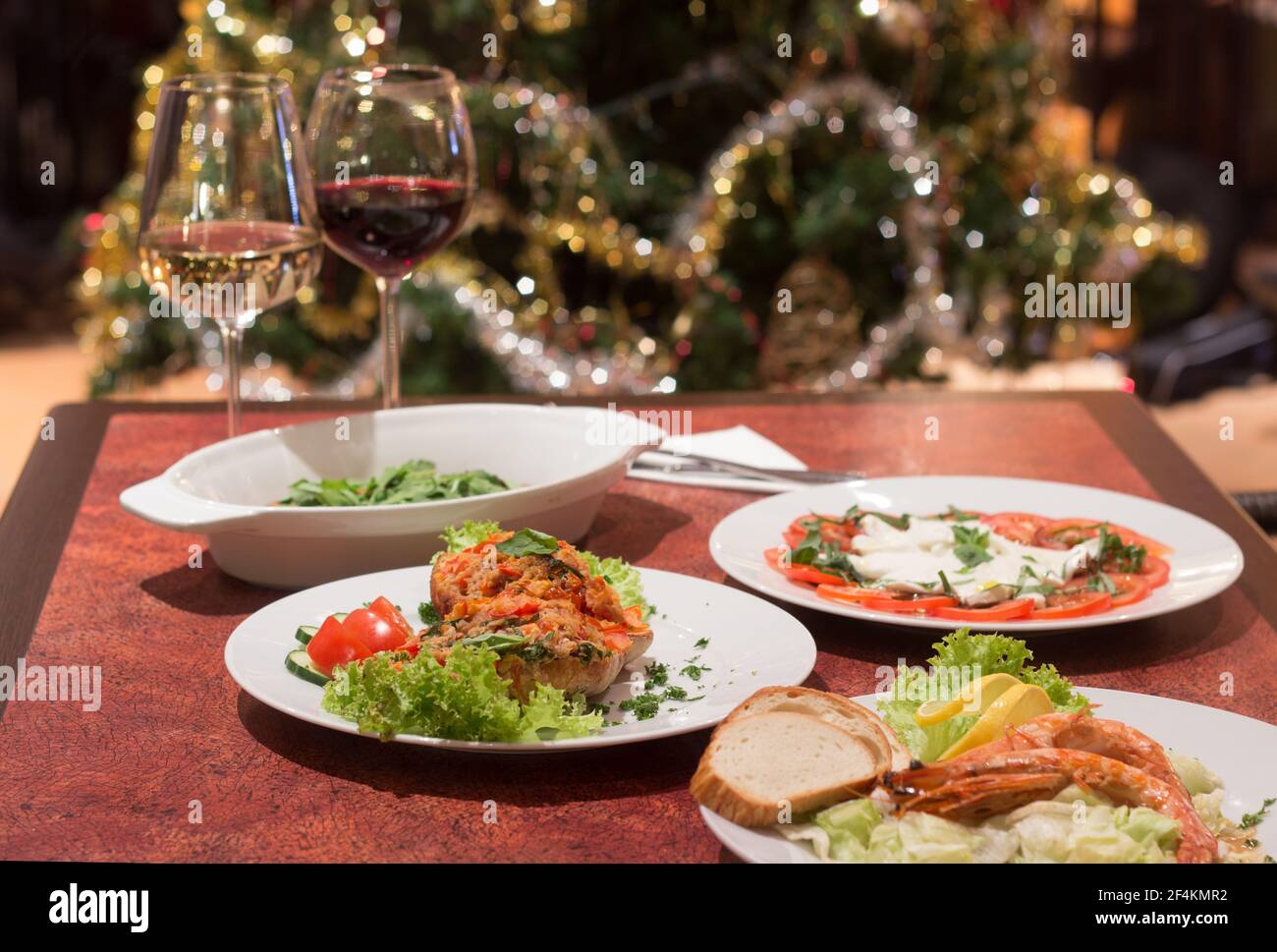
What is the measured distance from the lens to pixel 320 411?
183 centimetres

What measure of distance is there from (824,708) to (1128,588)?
1.37 ft

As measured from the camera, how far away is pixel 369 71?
1364 mm

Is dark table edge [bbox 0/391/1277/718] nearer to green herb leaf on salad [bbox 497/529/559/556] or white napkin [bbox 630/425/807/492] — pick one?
white napkin [bbox 630/425/807/492]

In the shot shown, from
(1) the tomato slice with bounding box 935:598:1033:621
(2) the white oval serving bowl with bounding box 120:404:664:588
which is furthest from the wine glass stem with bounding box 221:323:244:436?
(1) the tomato slice with bounding box 935:598:1033:621

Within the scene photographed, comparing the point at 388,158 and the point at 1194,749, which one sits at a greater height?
the point at 388,158

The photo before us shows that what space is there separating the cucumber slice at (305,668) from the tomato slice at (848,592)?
0.38 metres

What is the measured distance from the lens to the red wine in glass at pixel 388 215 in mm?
1349

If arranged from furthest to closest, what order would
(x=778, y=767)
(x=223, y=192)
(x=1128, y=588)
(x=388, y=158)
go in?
1. (x=388, y=158)
2. (x=223, y=192)
3. (x=1128, y=588)
4. (x=778, y=767)

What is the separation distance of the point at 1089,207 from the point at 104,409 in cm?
271

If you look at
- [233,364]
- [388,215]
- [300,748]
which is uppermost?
[388,215]

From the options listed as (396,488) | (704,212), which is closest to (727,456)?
(396,488)

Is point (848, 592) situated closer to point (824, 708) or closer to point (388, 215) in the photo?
point (824, 708)

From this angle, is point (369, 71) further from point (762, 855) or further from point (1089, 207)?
point (1089, 207)

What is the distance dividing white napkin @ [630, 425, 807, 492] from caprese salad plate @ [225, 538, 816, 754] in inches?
16.3
